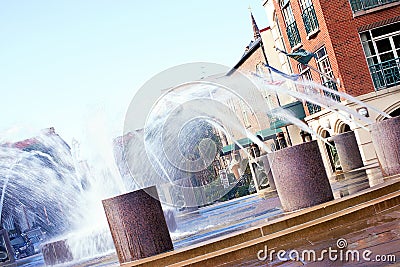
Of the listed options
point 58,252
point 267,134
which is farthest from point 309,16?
point 58,252

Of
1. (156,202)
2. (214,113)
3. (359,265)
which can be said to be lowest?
(359,265)

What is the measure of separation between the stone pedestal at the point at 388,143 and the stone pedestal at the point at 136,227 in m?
4.91

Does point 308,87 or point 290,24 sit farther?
point 290,24

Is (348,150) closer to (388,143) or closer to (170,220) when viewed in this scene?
(170,220)

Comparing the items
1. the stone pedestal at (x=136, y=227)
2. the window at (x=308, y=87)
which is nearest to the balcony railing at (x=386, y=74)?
the window at (x=308, y=87)

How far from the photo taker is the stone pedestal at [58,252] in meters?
13.6

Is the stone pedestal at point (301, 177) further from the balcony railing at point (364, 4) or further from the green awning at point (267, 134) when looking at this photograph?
the green awning at point (267, 134)

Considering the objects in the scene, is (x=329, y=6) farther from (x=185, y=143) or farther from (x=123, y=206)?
(x=185, y=143)

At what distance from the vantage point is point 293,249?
7.51 metres

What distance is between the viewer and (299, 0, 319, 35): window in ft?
89.4

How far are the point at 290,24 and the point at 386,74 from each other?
6557 millimetres

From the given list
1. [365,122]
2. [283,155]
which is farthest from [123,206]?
[365,122]

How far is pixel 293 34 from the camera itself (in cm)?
3102

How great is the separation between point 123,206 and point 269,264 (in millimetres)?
2862
